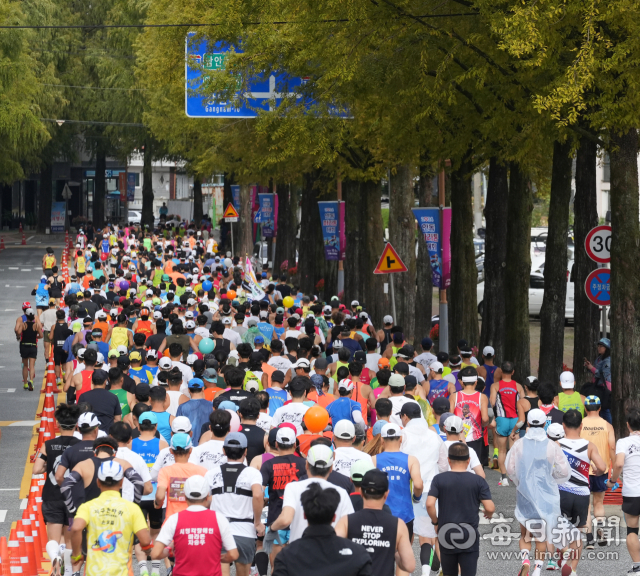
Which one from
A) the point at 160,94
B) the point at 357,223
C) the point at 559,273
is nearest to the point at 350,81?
the point at 559,273

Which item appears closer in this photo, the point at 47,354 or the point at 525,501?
the point at 525,501

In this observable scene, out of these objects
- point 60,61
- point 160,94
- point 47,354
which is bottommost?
point 47,354

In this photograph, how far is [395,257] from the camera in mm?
20703

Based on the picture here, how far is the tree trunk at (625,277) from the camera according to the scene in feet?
44.7

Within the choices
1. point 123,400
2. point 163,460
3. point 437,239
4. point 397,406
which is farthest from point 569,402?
point 437,239

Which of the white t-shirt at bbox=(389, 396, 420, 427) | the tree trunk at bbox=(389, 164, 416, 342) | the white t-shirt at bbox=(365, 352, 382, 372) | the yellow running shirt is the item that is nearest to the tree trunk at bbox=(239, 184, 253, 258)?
the tree trunk at bbox=(389, 164, 416, 342)

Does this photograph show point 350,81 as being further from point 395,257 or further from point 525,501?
point 525,501

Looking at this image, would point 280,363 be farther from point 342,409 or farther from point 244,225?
point 244,225

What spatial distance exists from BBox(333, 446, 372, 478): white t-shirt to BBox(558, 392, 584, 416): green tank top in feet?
14.2

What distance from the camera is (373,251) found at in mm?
27438

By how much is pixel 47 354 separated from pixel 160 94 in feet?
77.0

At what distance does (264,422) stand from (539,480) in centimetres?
256

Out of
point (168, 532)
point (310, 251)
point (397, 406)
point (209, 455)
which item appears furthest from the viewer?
point (310, 251)

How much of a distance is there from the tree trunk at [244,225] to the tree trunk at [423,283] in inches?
718
